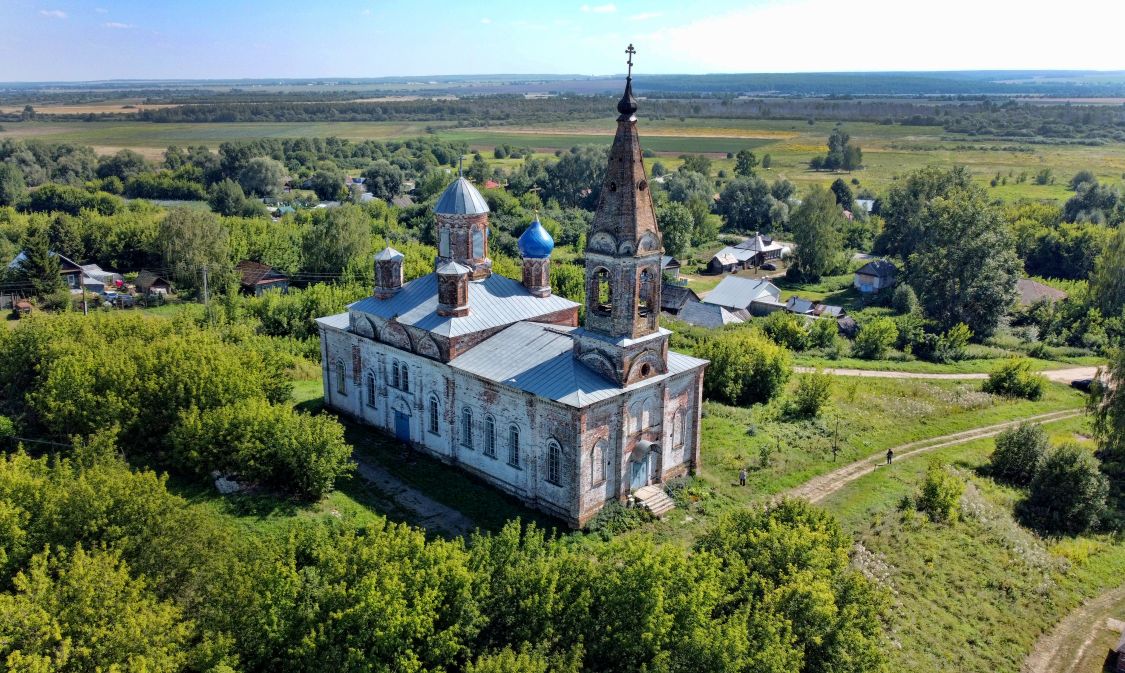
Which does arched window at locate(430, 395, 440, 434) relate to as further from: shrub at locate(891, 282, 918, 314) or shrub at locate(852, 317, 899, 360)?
shrub at locate(891, 282, 918, 314)

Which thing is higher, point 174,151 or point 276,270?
point 174,151

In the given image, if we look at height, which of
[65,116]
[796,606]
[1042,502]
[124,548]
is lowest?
[1042,502]

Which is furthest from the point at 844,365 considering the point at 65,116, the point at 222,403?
the point at 65,116

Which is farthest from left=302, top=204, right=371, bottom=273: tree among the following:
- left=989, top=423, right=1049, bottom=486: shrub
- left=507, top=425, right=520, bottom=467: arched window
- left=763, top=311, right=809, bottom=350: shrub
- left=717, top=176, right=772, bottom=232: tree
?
left=717, top=176, right=772, bottom=232: tree

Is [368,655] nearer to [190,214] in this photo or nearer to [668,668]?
[668,668]

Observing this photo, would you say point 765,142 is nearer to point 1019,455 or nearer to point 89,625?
point 1019,455

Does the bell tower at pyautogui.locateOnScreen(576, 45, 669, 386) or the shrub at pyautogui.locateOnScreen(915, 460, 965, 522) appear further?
the shrub at pyautogui.locateOnScreen(915, 460, 965, 522)
